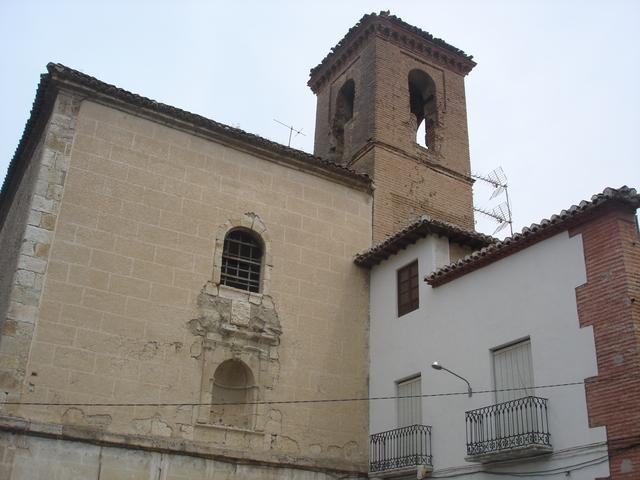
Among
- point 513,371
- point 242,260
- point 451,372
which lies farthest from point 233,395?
point 513,371

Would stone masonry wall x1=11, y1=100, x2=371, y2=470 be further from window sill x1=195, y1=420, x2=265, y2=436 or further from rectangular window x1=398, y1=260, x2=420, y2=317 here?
rectangular window x1=398, y1=260, x2=420, y2=317

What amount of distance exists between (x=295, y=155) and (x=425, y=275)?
4.00 meters

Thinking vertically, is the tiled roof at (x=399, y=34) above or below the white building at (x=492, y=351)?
above

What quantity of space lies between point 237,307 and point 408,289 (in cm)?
343

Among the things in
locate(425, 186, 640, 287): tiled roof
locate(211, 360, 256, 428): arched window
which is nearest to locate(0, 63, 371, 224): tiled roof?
locate(425, 186, 640, 287): tiled roof

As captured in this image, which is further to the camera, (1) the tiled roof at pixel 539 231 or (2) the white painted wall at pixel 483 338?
(1) the tiled roof at pixel 539 231

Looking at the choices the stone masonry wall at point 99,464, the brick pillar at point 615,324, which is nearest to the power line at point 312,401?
the brick pillar at point 615,324

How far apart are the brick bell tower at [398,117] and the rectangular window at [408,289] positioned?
189cm

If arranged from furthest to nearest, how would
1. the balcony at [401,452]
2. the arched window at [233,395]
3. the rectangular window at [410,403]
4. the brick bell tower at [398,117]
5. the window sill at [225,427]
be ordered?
the brick bell tower at [398,117] < the arched window at [233,395] < the rectangular window at [410,403] < the window sill at [225,427] < the balcony at [401,452]

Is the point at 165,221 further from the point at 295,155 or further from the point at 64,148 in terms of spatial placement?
the point at 295,155

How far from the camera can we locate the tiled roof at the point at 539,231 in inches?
432

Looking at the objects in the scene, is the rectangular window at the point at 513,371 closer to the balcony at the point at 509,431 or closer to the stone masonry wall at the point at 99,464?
the balcony at the point at 509,431

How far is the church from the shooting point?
11.4m

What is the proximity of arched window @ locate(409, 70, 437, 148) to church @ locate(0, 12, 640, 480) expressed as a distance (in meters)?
3.53
